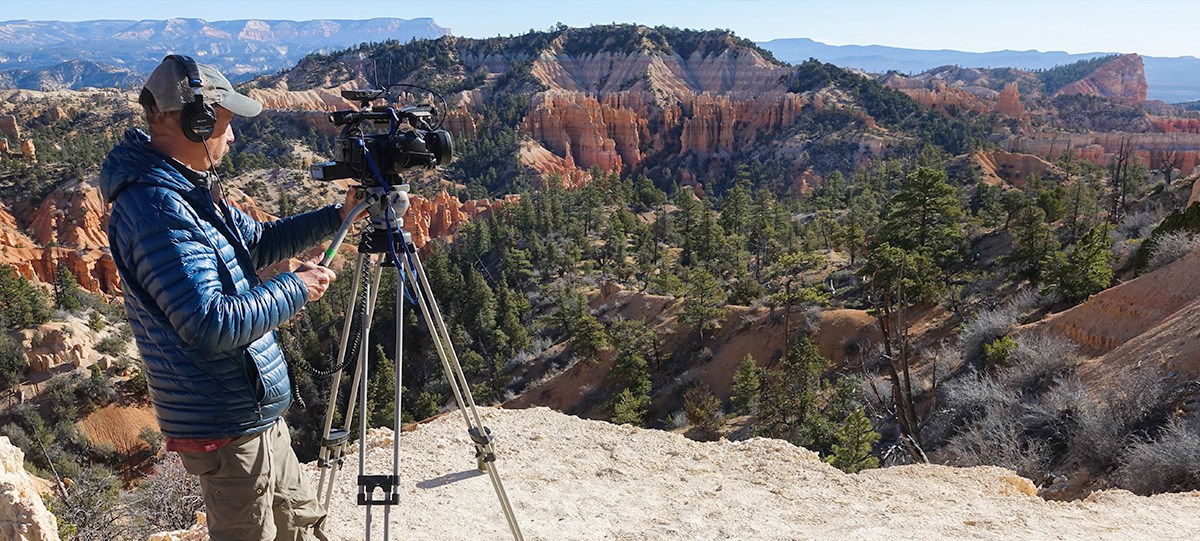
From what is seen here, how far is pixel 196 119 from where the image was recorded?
2.31 meters

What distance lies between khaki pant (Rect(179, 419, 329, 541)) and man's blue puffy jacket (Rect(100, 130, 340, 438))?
107 mm

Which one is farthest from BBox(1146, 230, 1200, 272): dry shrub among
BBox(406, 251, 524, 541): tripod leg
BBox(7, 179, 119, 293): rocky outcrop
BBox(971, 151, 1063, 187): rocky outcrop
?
BBox(7, 179, 119, 293): rocky outcrop

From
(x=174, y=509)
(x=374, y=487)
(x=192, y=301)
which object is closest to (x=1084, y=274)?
(x=374, y=487)

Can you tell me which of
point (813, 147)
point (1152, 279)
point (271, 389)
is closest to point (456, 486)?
point (271, 389)

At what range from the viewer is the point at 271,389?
245 cm

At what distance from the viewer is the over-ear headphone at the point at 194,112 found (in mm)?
2285

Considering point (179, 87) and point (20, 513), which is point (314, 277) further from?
point (20, 513)

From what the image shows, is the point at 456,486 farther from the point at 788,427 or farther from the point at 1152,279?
the point at 1152,279

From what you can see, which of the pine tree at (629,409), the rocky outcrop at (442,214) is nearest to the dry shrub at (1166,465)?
the pine tree at (629,409)

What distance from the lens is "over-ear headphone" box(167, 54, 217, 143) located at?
7.50ft

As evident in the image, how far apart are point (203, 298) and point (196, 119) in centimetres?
65

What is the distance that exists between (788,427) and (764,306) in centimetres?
932

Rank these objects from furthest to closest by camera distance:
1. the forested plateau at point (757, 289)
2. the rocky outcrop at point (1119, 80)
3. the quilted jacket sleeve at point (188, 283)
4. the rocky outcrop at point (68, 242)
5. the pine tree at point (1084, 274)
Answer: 1. the rocky outcrop at point (1119, 80)
2. the rocky outcrop at point (68, 242)
3. the pine tree at point (1084, 274)
4. the forested plateau at point (757, 289)
5. the quilted jacket sleeve at point (188, 283)

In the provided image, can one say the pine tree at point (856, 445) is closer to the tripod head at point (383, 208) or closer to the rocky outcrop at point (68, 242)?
the tripod head at point (383, 208)
